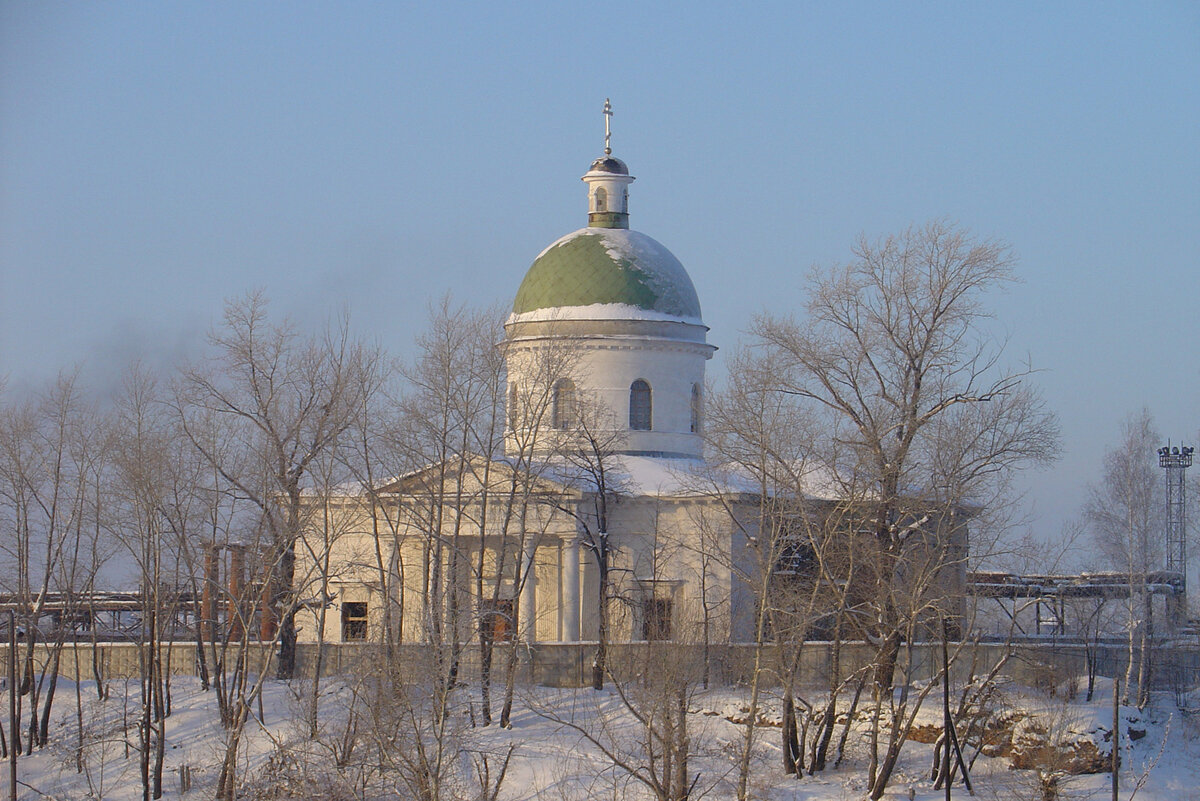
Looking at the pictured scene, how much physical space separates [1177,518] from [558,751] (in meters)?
23.8

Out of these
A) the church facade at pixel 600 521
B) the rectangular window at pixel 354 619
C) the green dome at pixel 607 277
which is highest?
the green dome at pixel 607 277

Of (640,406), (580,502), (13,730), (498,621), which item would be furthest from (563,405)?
(13,730)

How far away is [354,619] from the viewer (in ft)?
126

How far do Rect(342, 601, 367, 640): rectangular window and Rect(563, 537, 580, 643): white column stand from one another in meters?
5.04

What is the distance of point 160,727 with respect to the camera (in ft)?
94.0

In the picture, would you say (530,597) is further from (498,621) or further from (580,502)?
(580,502)

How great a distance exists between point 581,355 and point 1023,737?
1550cm

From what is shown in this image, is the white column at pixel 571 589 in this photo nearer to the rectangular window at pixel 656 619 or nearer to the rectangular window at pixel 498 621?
the rectangular window at pixel 498 621

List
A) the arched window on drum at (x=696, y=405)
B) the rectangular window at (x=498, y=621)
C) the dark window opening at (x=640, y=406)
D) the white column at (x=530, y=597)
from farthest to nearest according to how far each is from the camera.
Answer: the arched window on drum at (x=696, y=405) → the dark window opening at (x=640, y=406) → the white column at (x=530, y=597) → the rectangular window at (x=498, y=621)

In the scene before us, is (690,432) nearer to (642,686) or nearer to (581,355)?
(581,355)

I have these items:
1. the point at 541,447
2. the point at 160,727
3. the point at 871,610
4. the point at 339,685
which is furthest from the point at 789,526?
the point at 160,727

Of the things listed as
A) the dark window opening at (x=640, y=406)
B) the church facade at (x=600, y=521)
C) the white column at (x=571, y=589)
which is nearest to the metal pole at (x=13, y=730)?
the church facade at (x=600, y=521)

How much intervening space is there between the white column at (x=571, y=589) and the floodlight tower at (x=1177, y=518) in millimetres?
14653

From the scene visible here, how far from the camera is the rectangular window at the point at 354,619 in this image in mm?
38188
